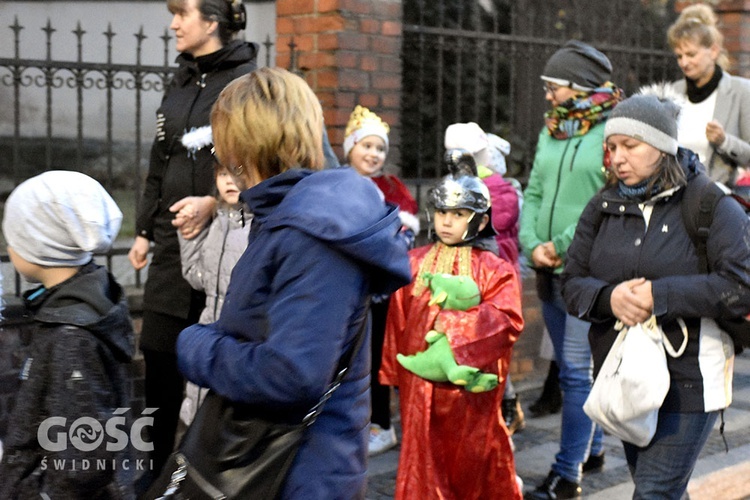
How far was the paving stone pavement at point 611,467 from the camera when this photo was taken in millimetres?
5117

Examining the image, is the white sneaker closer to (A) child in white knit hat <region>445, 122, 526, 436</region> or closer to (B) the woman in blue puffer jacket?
(A) child in white knit hat <region>445, 122, 526, 436</region>

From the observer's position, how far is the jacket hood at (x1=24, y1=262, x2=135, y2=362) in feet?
9.56

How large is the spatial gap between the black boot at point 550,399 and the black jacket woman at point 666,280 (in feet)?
8.58

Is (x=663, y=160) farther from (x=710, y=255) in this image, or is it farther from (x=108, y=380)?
(x=108, y=380)

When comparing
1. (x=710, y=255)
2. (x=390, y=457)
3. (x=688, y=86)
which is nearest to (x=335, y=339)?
(x=710, y=255)

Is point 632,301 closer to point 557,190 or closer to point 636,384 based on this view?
point 636,384

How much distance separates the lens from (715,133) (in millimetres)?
5531

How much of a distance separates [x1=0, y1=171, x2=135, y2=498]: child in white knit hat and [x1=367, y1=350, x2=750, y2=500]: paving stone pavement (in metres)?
2.26

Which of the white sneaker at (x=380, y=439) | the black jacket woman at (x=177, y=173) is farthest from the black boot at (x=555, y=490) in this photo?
the black jacket woman at (x=177, y=173)

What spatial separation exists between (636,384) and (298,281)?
5.58ft

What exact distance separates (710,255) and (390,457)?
2537mm

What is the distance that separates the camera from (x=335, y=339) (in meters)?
2.38

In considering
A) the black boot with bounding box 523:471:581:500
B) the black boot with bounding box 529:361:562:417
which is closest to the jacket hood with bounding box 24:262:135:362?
the black boot with bounding box 523:471:581:500

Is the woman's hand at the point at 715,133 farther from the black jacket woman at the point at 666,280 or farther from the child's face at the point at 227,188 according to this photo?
the child's face at the point at 227,188
